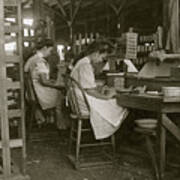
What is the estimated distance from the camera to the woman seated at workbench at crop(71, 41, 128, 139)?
4.29 m

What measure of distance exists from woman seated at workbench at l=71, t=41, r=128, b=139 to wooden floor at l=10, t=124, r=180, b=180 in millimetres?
480

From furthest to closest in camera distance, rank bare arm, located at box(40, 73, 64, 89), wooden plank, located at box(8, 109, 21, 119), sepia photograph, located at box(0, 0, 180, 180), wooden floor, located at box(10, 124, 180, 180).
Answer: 1. bare arm, located at box(40, 73, 64, 89)
2. wooden floor, located at box(10, 124, 180, 180)
3. sepia photograph, located at box(0, 0, 180, 180)
4. wooden plank, located at box(8, 109, 21, 119)

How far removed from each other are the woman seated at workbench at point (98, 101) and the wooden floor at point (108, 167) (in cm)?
48

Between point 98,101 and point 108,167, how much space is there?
0.85m

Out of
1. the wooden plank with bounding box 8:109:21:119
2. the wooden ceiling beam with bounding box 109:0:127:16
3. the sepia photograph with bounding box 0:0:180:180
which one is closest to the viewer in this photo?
the wooden plank with bounding box 8:109:21:119

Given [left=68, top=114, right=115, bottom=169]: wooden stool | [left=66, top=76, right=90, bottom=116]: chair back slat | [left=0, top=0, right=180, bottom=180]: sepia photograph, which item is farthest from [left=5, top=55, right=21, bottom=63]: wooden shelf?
[left=68, top=114, right=115, bottom=169]: wooden stool

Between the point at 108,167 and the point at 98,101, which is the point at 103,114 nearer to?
the point at 98,101

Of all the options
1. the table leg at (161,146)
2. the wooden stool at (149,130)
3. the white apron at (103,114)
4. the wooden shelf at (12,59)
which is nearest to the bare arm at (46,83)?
the white apron at (103,114)

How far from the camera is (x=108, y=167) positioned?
14.0 feet

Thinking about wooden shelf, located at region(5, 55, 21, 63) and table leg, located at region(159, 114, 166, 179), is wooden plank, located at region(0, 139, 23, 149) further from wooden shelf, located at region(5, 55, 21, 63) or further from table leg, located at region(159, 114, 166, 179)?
table leg, located at region(159, 114, 166, 179)

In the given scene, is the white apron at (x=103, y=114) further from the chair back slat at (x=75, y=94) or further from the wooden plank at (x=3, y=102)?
the wooden plank at (x=3, y=102)

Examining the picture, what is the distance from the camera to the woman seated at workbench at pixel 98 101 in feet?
14.1

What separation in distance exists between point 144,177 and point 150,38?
16.7 feet

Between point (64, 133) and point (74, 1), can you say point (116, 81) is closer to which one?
point (64, 133)
